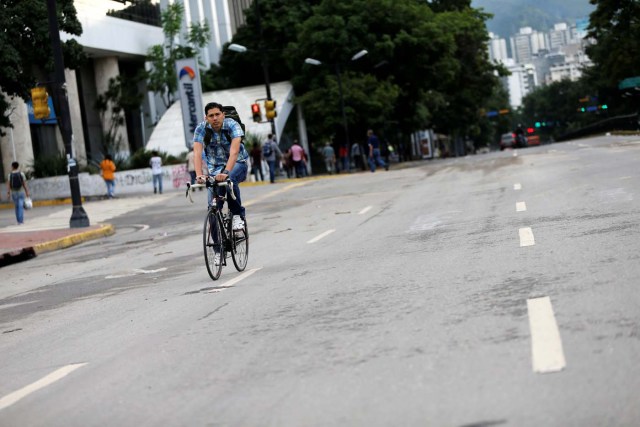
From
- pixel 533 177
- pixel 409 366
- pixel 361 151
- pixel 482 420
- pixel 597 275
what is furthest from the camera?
pixel 361 151

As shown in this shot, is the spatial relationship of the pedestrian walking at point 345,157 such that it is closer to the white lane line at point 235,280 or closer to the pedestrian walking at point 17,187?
the pedestrian walking at point 17,187

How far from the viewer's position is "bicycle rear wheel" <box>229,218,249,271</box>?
11133 millimetres

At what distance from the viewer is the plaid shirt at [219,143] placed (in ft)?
35.8

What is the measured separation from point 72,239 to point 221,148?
11.4 metres

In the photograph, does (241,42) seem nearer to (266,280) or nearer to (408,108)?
(408,108)

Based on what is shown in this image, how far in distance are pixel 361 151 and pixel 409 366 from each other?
156 ft

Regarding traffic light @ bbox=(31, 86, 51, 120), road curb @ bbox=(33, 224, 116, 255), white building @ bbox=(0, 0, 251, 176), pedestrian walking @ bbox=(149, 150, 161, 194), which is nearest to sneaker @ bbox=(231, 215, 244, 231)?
road curb @ bbox=(33, 224, 116, 255)

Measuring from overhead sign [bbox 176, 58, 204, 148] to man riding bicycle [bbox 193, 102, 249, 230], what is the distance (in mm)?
33031

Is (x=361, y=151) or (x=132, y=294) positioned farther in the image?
(x=361, y=151)

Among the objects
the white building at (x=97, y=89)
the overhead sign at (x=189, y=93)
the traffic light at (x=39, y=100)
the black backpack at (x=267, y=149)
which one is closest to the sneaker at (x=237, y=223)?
the traffic light at (x=39, y=100)

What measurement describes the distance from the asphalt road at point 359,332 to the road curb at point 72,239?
5.17 metres

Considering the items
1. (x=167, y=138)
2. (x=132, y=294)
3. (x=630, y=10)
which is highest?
(x=630, y=10)

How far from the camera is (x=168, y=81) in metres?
60.2

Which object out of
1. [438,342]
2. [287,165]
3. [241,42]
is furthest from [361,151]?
[438,342]
